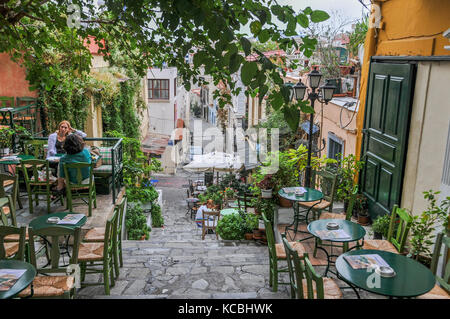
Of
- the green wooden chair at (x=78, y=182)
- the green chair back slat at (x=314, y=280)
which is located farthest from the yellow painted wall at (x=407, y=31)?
the green wooden chair at (x=78, y=182)

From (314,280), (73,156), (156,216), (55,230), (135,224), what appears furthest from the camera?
(156,216)

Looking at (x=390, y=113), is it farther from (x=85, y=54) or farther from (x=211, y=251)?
(x=85, y=54)

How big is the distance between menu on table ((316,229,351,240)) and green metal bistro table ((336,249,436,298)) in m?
0.65

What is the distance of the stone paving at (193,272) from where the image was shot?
→ 5.17 m

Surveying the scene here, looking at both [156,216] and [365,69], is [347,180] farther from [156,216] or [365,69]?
[156,216]

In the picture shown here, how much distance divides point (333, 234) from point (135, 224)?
5.47m

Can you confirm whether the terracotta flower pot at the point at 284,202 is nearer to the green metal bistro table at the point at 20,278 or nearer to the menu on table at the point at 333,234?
the menu on table at the point at 333,234

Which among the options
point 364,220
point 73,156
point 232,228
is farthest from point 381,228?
point 73,156

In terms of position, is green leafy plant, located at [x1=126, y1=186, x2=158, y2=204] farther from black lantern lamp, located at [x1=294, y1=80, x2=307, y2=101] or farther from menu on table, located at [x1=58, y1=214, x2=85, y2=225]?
black lantern lamp, located at [x1=294, y1=80, x2=307, y2=101]

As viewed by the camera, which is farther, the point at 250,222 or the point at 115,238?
the point at 250,222

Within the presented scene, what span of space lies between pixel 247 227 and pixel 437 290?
13.8ft

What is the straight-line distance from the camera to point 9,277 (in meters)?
3.63

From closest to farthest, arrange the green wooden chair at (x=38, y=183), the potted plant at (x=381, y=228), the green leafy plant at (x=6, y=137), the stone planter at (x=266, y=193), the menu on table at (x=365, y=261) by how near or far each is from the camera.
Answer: the menu on table at (x=365, y=261)
the potted plant at (x=381, y=228)
the green wooden chair at (x=38, y=183)
the stone planter at (x=266, y=193)
the green leafy plant at (x=6, y=137)

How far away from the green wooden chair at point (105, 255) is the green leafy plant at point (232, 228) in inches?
120
